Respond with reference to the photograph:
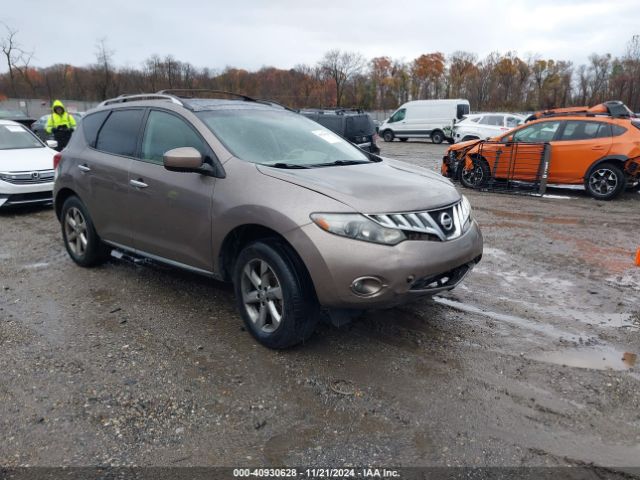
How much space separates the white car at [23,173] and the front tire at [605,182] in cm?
1007

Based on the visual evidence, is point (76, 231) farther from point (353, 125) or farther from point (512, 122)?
point (512, 122)

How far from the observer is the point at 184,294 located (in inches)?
183

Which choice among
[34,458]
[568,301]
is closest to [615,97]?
[568,301]

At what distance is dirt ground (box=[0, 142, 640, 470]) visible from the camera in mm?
2572

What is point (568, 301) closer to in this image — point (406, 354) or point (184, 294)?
point (406, 354)

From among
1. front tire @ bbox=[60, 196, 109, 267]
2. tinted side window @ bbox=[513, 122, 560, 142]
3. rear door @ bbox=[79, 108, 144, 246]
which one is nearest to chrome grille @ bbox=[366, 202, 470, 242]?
rear door @ bbox=[79, 108, 144, 246]

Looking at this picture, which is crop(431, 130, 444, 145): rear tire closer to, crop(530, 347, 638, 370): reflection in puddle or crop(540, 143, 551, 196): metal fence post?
crop(540, 143, 551, 196): metal fence post

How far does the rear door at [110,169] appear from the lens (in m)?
4.48

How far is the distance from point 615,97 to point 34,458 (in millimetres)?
67796

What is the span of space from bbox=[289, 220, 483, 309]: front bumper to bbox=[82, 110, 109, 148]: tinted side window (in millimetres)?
3028

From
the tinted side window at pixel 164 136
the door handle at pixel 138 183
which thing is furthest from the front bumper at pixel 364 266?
the door handle at pixel 138 183

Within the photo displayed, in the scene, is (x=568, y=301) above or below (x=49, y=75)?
below

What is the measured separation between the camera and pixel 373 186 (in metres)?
3.43

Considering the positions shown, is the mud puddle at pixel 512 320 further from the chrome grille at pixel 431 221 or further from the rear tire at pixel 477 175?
the rear tire at pixel 477 175
